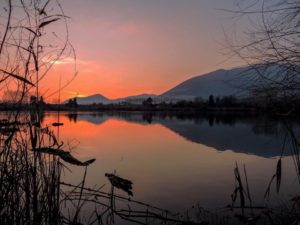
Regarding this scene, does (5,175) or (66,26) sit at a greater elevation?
(66,26)

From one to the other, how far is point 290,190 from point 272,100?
19.9ft

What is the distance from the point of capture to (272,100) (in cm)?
374

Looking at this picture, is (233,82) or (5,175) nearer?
(5,175)

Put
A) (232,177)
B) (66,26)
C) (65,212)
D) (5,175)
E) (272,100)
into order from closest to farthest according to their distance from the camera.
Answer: (66,26), (5,175), (272,100), (65,212), (232,177)

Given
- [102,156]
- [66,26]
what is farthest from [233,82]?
[102,156]

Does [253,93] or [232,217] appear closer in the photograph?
[253,93]

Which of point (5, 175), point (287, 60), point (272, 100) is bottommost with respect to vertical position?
point (5, 175)

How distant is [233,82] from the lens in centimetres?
403

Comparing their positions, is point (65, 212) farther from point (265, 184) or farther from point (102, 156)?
point (102, 156)

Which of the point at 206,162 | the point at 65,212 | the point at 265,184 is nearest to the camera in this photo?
the point at 65,212

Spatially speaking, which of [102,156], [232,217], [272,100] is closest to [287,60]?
[272,100]

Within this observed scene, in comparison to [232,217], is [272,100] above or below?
above

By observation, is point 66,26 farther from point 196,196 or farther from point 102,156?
point 102,156

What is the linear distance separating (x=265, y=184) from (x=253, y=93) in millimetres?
7008
